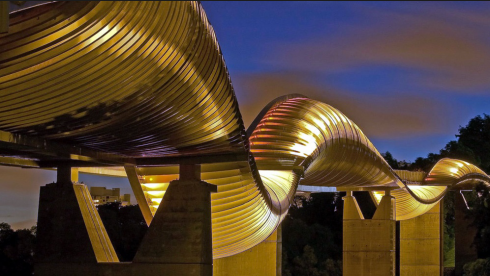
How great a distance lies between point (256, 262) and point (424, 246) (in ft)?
62.4

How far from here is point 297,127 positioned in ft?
73.6

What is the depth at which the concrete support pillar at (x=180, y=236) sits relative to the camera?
16.9m

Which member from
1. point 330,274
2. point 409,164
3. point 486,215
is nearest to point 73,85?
point 486,215

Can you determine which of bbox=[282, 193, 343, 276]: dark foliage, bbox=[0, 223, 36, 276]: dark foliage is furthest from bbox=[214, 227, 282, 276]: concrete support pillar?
bbox=[282, 193, 343, 276]: dark foliage

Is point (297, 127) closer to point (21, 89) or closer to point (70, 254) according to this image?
point (70, 254)

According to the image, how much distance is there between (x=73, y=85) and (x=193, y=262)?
6.31 m

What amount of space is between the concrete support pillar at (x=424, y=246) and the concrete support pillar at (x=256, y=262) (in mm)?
18243

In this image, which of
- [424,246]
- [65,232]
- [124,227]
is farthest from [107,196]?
A: [65,232]

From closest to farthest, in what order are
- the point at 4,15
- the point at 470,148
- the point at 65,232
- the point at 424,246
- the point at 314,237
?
1. the point at 4,15
2. the point at 65,232
3. the point at 424,246
4. the point at 314,237
5. the point at 470,148

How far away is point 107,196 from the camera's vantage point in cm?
4050

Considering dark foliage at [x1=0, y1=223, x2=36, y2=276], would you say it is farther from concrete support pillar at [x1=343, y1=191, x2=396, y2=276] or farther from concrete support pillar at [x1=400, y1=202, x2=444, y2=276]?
concrete support pillar at [x1=400, y1=202, x2=444, y2=276]

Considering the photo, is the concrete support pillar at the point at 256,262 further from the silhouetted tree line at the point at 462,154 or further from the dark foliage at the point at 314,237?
the silhouetted tree line at the point at 462,154

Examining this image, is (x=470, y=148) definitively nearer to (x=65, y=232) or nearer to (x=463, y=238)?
(x=463, y=238)

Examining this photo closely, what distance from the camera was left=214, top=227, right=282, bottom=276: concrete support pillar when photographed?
2831 cm
